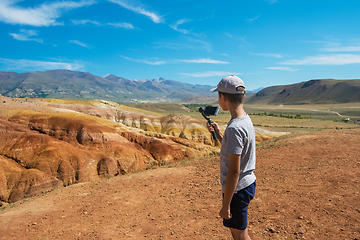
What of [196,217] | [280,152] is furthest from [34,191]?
[280,152]

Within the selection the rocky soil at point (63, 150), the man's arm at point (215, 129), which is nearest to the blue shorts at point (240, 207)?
the man's arm at point (215, 129)

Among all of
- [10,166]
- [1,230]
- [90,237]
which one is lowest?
[10,166]

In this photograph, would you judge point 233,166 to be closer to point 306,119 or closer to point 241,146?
point 241,146

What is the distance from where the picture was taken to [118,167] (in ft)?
84.5

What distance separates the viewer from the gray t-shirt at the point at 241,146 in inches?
104

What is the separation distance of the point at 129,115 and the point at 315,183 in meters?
45.4

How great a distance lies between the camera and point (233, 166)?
105 inches

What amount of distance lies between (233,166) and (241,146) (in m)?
0.28

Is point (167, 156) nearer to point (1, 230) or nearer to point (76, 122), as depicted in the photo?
point (76, 122)

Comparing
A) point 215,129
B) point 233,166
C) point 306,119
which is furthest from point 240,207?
point 306,119

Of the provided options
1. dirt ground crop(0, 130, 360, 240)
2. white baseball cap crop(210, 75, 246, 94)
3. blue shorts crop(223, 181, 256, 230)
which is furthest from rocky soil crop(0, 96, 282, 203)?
white baseball cap crop(210, 75, 246, 94)

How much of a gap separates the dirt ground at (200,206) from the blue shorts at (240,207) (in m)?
2.84

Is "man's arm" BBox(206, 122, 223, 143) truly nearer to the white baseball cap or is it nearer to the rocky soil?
the white baseball cap

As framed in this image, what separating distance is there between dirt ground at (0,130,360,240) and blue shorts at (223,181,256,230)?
2837mm
